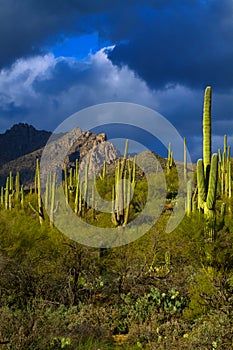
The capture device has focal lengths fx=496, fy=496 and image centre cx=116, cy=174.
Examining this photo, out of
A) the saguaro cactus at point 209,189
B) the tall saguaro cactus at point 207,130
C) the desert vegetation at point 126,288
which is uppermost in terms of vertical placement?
the tall saguaro cactus at point 207,130

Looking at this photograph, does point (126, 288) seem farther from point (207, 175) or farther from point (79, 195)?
point (79, 195)

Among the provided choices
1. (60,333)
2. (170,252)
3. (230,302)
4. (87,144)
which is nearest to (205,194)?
(170,252)

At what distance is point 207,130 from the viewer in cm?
1304

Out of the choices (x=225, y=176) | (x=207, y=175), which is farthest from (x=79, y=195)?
(x=207, y=175)

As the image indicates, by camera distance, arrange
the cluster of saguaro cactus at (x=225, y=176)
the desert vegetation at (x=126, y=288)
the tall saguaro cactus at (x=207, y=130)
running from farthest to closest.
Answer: the cluster of saguaro cactus at (x=225, y=176), the tall saguaro cactus at (x=207, y=130), the desert vegetation at (x=126, y=288)

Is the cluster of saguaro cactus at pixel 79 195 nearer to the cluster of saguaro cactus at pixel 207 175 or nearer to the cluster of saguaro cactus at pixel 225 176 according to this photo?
the cluster of saguaro cactus at pixel 225 176

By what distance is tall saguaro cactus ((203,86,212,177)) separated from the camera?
42.3ft

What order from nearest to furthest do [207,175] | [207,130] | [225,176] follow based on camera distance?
[207,175], [207,130], [225,176]

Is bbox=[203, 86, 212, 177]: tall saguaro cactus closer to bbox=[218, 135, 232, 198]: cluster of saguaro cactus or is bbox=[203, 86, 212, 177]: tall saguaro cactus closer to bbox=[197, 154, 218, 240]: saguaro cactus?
bbox=[197, 154, 218, 240]: saguaro cactus

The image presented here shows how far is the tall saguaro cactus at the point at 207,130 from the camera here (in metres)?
12.9

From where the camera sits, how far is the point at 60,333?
8.27 metres

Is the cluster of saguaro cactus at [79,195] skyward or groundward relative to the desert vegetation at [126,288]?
skyward

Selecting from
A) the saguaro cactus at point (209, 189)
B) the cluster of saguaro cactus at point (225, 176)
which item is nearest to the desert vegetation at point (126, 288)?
the saguaro cactus at point (209, 189)

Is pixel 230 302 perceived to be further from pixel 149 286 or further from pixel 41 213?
pixel 41 213
